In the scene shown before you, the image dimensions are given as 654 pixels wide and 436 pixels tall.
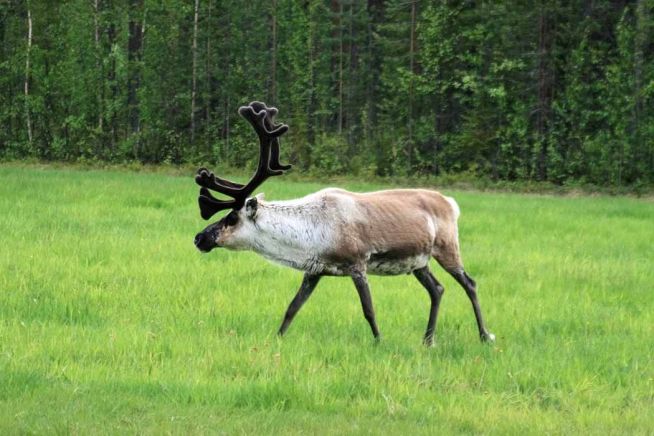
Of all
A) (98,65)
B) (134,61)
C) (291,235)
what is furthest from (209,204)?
(98,65)

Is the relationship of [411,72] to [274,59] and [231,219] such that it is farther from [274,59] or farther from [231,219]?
[231,219]

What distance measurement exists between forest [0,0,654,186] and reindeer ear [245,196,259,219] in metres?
21.9

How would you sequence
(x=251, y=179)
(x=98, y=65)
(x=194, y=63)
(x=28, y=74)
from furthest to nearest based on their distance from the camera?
(x=28, y=74) < (x=98, y=65) < (x=194, y=63) < (x=251, y=179)

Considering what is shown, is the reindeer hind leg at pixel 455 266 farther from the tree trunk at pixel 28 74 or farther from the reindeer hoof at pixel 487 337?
the tree trunk at pixel 28 74

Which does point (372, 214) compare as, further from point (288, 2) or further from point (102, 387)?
point (288, 2)

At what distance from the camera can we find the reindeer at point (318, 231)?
25.4 ft

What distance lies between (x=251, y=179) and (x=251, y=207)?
12.7 inches

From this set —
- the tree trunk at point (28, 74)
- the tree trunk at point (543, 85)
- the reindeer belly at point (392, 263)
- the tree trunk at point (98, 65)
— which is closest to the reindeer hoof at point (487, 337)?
the reindeer belly at point (392, 263)

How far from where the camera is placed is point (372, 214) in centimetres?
798

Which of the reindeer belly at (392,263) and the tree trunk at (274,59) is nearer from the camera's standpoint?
the reindeer belly at (392,263)

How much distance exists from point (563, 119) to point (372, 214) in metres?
22.9

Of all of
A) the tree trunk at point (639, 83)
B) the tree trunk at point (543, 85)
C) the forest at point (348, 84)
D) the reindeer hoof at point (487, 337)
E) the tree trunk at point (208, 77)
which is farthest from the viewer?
the tree trunk at point (208, 77)

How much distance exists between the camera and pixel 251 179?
793 cm

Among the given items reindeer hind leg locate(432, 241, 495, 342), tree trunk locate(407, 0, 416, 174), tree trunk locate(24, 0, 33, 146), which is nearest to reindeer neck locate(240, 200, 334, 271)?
reindeer hind leg locate(432, 241, 495, 342)
